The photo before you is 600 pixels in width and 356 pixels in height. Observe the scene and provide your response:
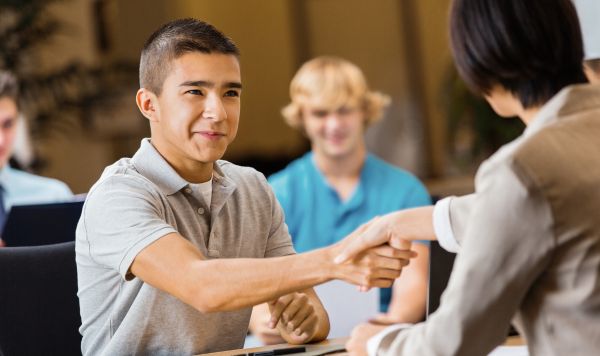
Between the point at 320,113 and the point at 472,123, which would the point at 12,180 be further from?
the point at 472,123

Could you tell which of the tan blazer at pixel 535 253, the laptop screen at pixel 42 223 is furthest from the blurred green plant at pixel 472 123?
the tan blazer at pixel 535 253

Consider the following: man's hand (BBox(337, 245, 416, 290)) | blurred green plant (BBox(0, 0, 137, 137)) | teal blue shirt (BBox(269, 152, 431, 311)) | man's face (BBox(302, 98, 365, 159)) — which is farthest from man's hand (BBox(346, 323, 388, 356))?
blurred green plant (BBox(0, 0, 137, 137))

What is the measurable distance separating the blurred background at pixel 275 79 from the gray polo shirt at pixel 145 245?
427 cm

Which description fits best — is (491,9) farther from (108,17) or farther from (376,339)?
(108,17)

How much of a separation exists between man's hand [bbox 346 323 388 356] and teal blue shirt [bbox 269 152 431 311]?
1.75m

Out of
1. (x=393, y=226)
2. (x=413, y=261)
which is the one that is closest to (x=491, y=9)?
(x=393, y=226)

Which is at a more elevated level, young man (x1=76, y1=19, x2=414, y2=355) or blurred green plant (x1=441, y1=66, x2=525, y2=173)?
young man (x1=76, y1=19, x2=414, y2=355)

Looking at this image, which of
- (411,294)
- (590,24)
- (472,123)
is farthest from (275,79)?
(590,24)

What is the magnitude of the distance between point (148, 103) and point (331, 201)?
64.1 inches

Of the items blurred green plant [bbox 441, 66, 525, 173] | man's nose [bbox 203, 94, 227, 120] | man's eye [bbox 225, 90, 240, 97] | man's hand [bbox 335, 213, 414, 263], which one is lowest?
blurred green plant [bbox 441, 66, 525, 173]

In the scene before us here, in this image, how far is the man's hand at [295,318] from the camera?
1976mm

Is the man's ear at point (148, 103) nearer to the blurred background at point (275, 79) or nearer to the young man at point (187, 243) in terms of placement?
the young man at point (187, 243)

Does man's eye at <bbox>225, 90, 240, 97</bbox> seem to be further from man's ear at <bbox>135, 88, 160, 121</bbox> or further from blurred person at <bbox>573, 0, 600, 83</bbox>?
blurred person at <bbox>573, 0, 600, 83</bbox>

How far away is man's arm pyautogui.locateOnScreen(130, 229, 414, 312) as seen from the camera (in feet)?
5.56
